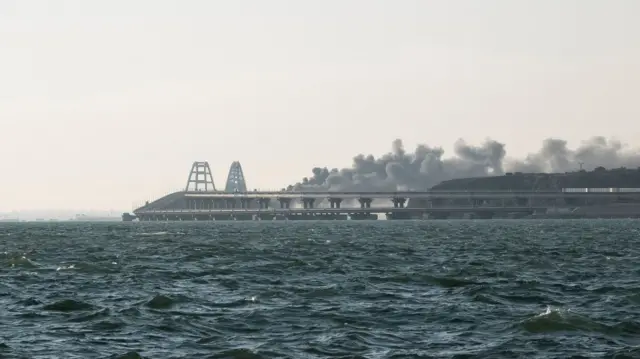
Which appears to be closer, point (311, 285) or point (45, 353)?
point (45, 353)

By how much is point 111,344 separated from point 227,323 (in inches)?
205

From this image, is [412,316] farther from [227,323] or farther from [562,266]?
[562,266]

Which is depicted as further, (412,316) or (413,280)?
(413,280)

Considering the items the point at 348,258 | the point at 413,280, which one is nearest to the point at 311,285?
the point at 413,280

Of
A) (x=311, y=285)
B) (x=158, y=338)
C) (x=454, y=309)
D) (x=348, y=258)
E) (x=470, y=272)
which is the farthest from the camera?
(x=348, y=258)

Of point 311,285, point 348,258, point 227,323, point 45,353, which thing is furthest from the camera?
point 348,258

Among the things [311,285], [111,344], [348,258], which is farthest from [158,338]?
[348,258]

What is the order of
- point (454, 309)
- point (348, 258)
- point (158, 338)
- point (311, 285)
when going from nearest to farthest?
point (158, 338) → point (454, 309) → point (311, 285) → point (348, 258)

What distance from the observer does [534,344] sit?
31.2 meters

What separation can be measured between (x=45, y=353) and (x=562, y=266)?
39115mm

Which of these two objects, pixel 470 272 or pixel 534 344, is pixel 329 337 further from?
pixel 470 272

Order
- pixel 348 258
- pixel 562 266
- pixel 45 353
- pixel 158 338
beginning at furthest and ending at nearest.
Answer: pixel 348 258 → pixel 562 266 → pixel 158 338 → pixel 45 353

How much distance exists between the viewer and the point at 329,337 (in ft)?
106

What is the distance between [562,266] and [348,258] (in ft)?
50.6
